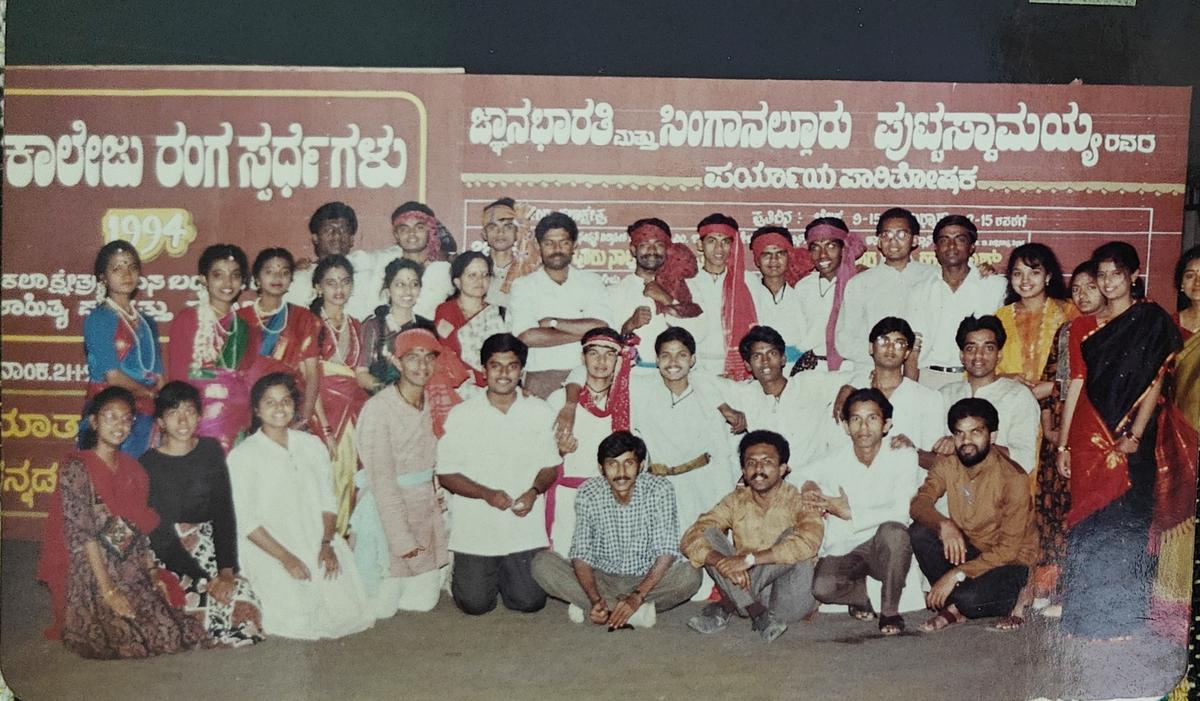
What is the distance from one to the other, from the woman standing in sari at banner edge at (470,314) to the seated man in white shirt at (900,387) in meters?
1.02

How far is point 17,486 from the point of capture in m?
2.95

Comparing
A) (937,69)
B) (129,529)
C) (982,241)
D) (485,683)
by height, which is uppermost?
(937,69)

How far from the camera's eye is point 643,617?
2.95m

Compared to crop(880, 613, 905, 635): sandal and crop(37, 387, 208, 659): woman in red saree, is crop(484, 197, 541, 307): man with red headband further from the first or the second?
crop(880, 613, 905, 635): sandal

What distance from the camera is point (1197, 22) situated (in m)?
2.99

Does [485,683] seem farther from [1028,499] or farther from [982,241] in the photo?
[982,241]

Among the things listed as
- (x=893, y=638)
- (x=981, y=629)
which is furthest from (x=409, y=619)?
(x=981, y=629)

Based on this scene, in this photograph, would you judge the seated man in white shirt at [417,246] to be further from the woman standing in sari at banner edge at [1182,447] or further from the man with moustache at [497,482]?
the woman standing in sari at banner edge at [1182,447]

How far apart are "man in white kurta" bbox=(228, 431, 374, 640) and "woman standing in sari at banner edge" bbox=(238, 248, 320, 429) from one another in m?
0.13

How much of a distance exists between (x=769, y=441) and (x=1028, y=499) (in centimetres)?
77

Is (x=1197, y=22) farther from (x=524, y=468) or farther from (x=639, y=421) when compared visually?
(x=524, y=468)

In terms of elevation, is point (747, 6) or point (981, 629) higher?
point (747, 6)

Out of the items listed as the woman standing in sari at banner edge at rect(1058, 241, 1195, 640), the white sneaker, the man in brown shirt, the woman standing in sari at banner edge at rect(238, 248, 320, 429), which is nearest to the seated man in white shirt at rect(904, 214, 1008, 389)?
the man in brown shirt

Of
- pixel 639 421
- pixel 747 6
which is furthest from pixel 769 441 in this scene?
pixel 747 6
